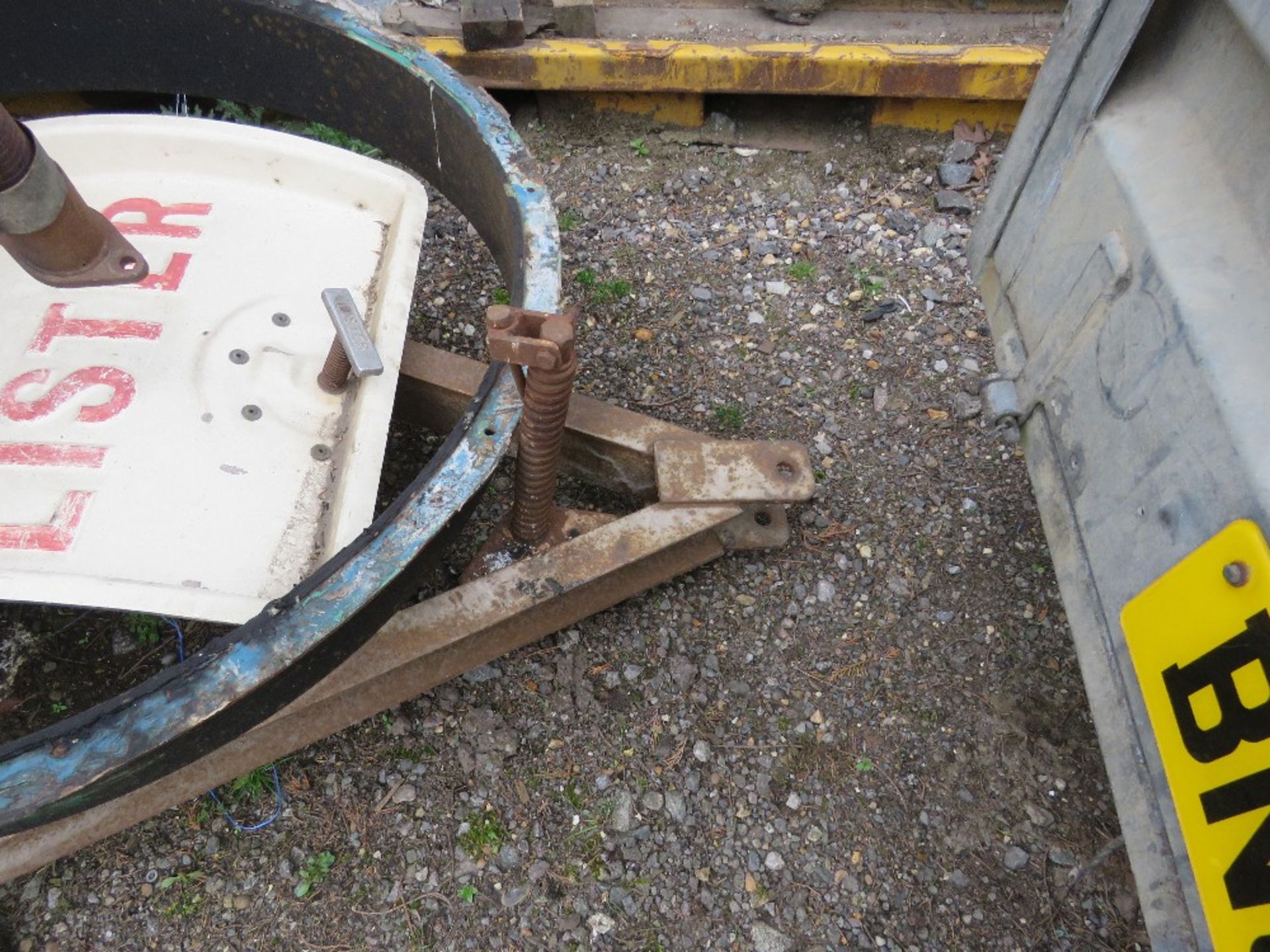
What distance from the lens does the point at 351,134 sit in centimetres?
201

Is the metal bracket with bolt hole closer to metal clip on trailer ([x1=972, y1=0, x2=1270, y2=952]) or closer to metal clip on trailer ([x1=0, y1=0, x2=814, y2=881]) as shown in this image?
metal clip on trailer ([x1=0, y1=0, x2=814, y2=881])

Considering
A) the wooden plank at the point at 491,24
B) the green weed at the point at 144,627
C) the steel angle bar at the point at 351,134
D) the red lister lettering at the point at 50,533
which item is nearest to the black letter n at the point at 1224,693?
the steel angle bar at the point at 351,134

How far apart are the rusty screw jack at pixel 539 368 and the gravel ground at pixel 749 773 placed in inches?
21.1

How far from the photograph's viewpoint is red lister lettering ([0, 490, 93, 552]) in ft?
4.83

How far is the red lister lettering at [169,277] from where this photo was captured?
1.81 m

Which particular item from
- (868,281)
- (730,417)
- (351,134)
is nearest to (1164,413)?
(730,417)

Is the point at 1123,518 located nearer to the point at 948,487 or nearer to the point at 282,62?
the point at 948,487

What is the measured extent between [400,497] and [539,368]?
0.90 ft

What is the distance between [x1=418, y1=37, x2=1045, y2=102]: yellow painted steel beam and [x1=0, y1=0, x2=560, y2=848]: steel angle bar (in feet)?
2.86

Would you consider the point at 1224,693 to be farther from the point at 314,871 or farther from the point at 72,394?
the point at 72,394

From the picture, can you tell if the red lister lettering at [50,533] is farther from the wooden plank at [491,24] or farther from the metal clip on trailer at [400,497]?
the wooden plank at [491,24]

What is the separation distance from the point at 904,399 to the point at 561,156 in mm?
1385

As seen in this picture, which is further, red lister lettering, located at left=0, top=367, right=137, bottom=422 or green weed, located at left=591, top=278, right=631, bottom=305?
green weed, located at left=591, top=278, right=631, bottom=305

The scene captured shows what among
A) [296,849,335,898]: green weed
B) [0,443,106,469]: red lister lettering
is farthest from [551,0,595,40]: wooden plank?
[296,849,335,898]: green weed
